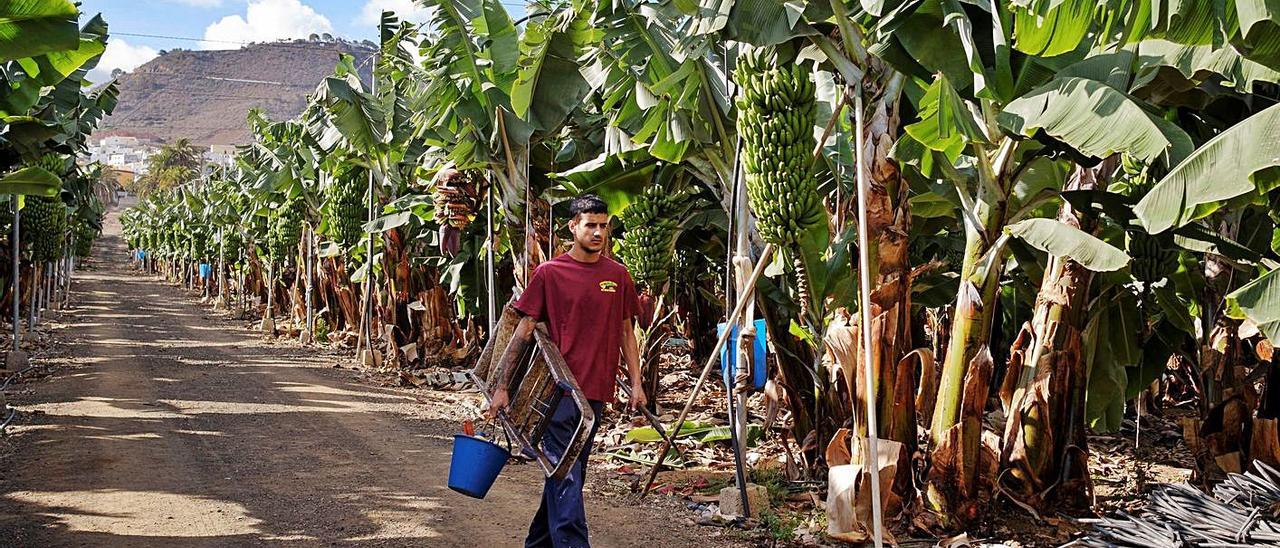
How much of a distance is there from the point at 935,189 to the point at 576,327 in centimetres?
336

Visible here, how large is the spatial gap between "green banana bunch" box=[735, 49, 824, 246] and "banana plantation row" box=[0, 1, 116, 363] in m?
4.03

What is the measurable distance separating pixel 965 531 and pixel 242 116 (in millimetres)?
160537

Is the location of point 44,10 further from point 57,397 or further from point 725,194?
point 57,397

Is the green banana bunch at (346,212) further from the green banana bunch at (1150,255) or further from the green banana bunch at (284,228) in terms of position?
the green banana bunch at (1150,255)

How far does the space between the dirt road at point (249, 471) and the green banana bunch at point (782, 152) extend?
78.7 inches

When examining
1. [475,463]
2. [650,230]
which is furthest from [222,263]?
[475,463]

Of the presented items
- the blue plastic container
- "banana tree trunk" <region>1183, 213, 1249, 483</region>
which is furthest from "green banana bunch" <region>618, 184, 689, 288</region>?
"banana tree trunk" <region>1183, 213, 1249, 483</region>

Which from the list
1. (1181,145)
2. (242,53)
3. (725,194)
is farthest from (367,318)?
(242,53)

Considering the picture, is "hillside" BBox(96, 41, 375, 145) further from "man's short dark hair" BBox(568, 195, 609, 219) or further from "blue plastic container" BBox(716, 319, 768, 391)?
"man's short dark hair" BBox(568, 195, 609, 219)

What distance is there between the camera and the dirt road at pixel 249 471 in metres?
6.02

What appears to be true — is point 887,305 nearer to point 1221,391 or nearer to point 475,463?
point 475,463

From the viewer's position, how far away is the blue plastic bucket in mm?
5137

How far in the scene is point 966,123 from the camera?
16.7 ft

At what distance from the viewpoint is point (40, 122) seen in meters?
9.49
